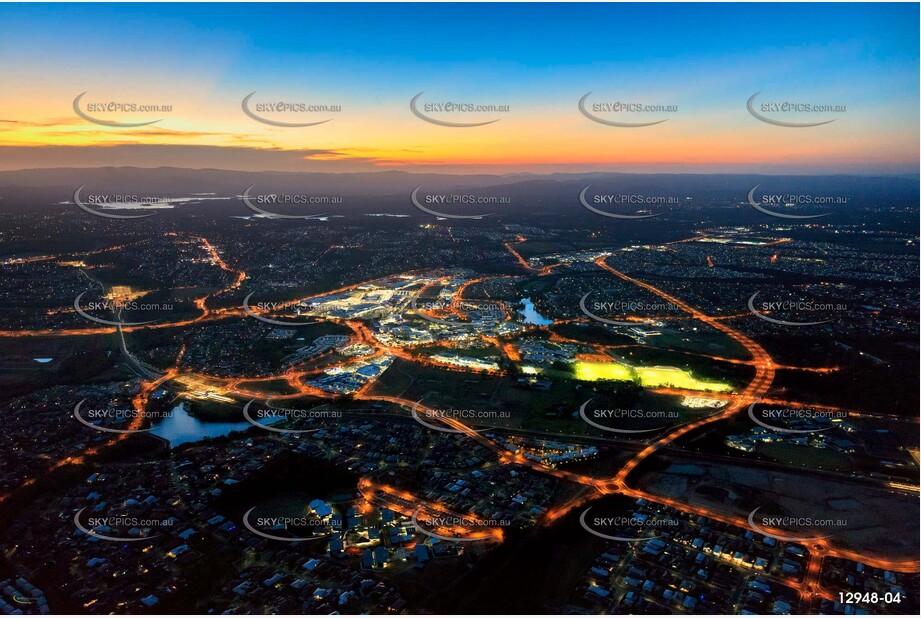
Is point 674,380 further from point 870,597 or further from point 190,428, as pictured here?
point 190,428

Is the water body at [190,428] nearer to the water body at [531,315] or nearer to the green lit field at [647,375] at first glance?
the green lit field at [647,375]

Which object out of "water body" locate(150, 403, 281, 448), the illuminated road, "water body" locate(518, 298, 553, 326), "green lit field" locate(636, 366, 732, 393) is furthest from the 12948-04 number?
"water body" locate(518, 298, 553, 326)

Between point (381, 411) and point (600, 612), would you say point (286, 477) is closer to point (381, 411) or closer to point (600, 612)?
point (381, 411)

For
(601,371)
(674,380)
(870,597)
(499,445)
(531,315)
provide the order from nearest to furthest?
(870,597) < (499,445) < (674,380) < (601,371) < (531,315)

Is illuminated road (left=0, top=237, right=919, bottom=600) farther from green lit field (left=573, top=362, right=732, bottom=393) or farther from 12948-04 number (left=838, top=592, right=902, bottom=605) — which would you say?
green lit field (left=573, top=362, right=732, bottom=393)

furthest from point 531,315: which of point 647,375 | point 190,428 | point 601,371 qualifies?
point 190,428

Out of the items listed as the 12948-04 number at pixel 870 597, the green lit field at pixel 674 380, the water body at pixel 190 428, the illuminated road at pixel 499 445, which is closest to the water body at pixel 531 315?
the illuminated road at pixel 499 445

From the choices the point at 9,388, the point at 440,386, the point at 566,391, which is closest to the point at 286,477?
the point at 440,386
